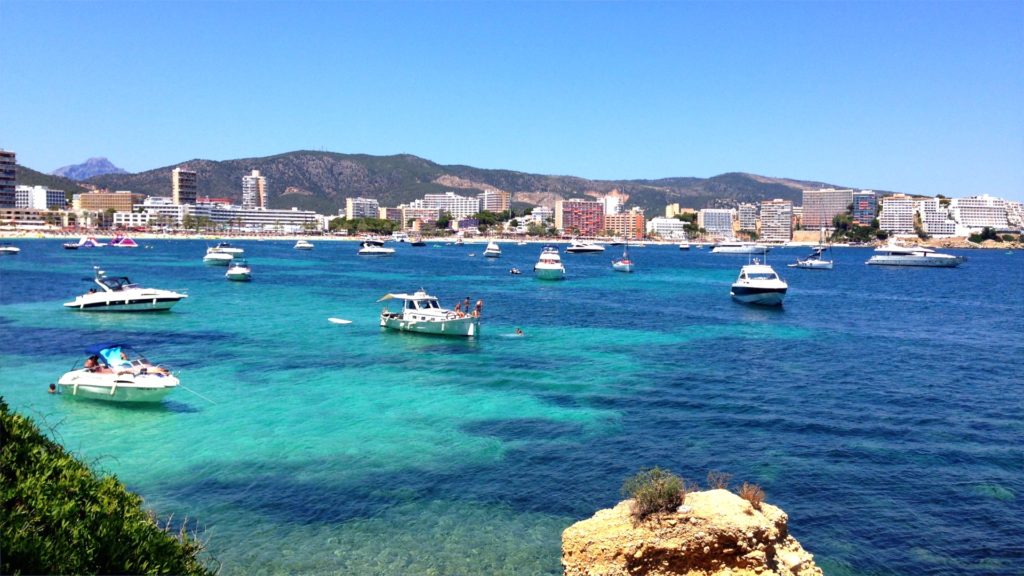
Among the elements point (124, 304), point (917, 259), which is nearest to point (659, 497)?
point (124, 304)

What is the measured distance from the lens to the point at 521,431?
24.6 metres

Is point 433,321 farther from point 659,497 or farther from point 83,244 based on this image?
point 83,244

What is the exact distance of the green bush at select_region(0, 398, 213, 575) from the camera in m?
7.00

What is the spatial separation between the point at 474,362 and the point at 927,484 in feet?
70.1

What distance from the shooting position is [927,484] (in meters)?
20.1

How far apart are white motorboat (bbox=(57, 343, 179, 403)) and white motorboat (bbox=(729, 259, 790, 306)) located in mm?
51860

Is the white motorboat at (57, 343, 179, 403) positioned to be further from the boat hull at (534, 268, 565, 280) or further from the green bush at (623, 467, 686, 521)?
the boat hull at (534, 268, 565, 280)

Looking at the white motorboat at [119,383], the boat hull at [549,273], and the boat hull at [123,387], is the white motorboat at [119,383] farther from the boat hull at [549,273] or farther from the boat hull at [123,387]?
the boat hull at [549,273]

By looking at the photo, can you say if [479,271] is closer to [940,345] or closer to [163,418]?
[940,345]

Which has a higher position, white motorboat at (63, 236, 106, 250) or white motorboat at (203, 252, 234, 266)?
white motorboat at (63, 236, 106, 250)

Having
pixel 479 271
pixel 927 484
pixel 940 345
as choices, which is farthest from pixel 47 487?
pixel 479 271

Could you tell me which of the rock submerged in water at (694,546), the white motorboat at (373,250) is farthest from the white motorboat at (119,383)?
the white motorboat at (373,250)

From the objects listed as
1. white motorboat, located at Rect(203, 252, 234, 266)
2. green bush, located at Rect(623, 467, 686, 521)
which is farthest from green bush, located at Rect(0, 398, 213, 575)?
white motorboat, located at Rect(203, 252, 234, 266)

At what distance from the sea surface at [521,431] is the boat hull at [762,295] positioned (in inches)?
466
